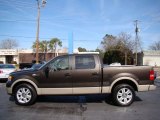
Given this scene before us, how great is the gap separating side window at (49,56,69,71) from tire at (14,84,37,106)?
111 centimetres

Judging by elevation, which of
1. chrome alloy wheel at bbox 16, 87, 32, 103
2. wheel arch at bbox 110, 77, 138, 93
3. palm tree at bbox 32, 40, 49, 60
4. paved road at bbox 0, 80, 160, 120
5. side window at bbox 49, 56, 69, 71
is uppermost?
palm tree at bbox 32, 40, 49, 60

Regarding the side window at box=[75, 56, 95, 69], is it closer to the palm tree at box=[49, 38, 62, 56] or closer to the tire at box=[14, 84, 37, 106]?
the tire at box=[14, 84, 37, 106]

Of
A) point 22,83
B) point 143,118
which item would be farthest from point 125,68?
point 22,83

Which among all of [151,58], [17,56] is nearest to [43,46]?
[17,56]

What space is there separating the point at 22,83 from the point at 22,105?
80cm

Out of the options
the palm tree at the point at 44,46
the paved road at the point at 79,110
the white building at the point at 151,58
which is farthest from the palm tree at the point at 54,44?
the paved road at the point at 79,110

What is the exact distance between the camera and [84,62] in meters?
8.39

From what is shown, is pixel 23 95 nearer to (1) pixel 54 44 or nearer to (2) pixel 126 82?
(2) pixel 126 82

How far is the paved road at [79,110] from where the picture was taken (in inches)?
265

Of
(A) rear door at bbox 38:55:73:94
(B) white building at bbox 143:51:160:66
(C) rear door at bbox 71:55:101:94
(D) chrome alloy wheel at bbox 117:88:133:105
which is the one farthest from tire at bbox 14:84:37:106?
(B) white building at bbox 143:51:160:66

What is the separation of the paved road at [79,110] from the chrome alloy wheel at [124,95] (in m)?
0.29

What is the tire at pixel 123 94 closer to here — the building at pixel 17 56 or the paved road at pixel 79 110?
the paved road at pixel 79 110

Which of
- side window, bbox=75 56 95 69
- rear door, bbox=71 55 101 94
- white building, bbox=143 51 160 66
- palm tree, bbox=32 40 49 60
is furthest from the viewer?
palm tree, bbox=32 40 49 60

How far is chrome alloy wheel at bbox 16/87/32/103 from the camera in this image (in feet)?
27.3
